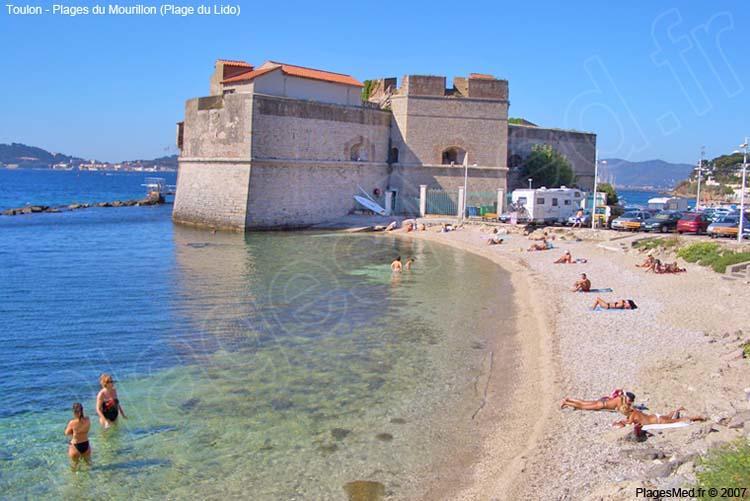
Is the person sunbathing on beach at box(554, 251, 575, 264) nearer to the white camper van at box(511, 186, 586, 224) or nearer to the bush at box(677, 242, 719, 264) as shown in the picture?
the bush at box(677, 242, 719, 264)

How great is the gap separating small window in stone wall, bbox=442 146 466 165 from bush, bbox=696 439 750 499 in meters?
31.3

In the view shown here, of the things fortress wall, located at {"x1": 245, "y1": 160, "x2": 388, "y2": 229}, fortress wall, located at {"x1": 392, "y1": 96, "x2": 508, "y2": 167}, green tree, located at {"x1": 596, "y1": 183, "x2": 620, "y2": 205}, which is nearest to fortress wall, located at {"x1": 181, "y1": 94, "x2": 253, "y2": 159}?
fortress wall, located at {"x1": 245, "y1": 160, "x2": 388, "y2": 229}

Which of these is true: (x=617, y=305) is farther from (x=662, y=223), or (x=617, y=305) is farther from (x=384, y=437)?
(x=662, y=223)

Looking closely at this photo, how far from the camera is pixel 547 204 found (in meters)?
32.3

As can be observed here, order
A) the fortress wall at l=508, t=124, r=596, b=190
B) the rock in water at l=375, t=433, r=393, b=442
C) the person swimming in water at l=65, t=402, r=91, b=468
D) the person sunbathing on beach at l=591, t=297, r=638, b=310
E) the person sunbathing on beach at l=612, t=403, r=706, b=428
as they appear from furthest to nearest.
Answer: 1. the fortress wall at l=508, t=124, r=596, b=190
2. the person sunbathing on beach at l=591, t=297, r=638, b=310
3. the rock in water at l=375, t=433, r=393, b=442
4. the person sunbathing on beach at l=612, t=403, r=706, b=428
5. the person swimming in water at l=65, t=402, r=91, b=468

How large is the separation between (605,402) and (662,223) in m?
21.7

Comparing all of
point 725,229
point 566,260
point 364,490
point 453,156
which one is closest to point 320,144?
point 453,156

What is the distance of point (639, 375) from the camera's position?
9.84m

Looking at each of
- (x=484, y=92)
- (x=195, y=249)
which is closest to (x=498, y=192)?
(x=484, y=92)

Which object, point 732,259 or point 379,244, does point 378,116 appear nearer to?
point 379,244

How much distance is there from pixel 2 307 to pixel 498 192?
82.5ft

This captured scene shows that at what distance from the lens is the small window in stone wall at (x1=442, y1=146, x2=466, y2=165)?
119ft

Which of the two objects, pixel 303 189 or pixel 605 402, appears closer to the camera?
pixel 605 402

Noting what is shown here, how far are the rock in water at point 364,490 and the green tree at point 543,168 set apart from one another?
34.3 metres
